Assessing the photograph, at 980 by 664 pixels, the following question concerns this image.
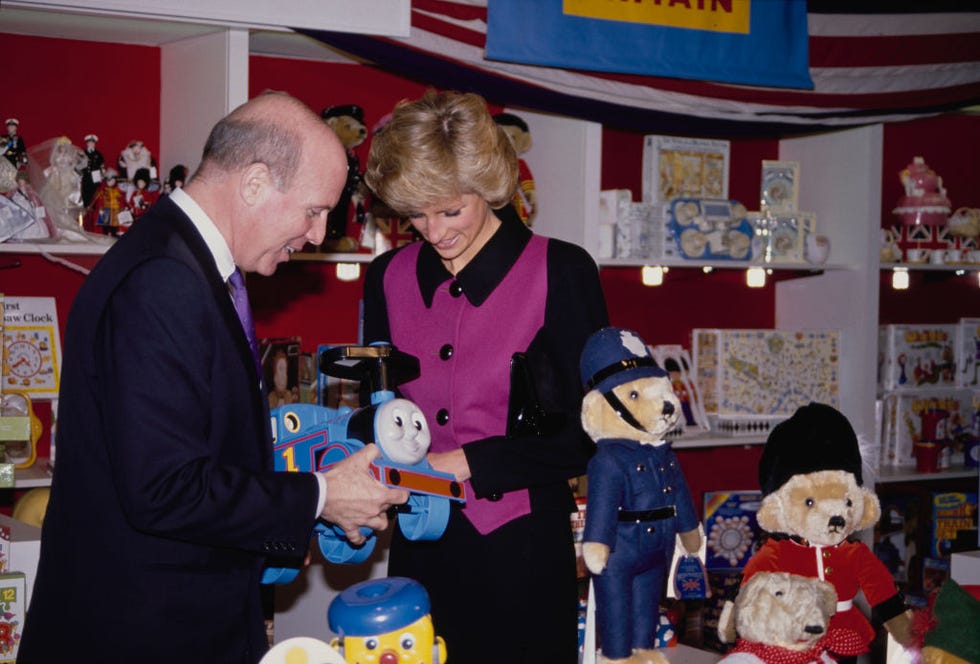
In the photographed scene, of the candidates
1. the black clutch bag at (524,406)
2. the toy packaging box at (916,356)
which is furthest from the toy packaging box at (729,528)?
the black clutch bag at (524,406)

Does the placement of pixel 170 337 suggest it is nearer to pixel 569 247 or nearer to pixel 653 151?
pixel 569 247

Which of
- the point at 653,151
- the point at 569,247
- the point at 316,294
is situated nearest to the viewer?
the point at 569,247

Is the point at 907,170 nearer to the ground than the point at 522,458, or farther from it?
farther from it

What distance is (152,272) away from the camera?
52.2 inches

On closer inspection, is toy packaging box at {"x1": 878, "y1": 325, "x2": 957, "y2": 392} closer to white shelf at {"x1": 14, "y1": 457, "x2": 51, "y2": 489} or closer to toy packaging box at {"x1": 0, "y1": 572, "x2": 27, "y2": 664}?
white shelf at {"x1": 14, "y1": 457, "x2": 51, "y2": 489}

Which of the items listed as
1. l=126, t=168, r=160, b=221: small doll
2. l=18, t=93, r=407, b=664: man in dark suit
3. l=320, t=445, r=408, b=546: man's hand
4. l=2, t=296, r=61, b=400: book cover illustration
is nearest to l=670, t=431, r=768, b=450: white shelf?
l=126, t=168, r=160, b=221: small doll

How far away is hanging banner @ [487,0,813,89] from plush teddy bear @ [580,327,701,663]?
4.21 feet

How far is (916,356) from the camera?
13.8 ft

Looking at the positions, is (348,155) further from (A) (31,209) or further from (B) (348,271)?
(A) (31,209)

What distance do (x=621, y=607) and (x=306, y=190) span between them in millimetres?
1003

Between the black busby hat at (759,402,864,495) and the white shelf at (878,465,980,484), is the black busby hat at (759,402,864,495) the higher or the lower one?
the higher one

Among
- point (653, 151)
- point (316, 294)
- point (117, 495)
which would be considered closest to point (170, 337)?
point (117, 495)

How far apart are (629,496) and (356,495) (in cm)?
70

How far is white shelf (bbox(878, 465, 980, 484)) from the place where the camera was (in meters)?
3.92
